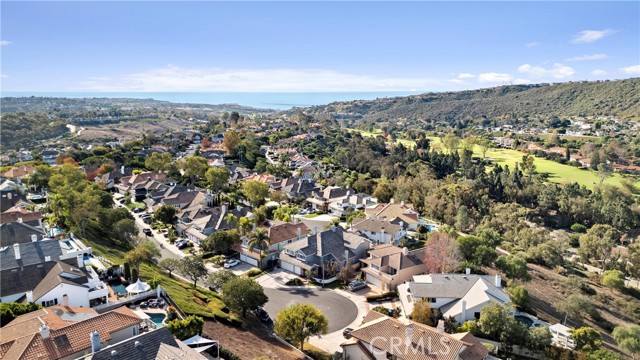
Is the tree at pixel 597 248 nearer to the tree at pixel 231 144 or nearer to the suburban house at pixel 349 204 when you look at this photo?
the suburban house at pixel 349 204

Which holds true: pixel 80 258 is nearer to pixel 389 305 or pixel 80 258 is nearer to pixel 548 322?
pixel 389 305

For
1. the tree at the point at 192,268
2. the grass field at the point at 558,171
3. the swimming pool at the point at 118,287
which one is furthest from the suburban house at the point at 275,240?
the grass field at the point at 558,171

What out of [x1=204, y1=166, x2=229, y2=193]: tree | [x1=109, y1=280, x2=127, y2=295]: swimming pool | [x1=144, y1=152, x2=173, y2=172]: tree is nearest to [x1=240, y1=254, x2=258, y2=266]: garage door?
[x1=109, y1=280, x2=127, y2=295]: swimming pool

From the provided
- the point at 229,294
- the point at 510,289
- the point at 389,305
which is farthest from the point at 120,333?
the point at 510,289

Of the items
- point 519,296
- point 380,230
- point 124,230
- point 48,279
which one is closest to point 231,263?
point 124,230

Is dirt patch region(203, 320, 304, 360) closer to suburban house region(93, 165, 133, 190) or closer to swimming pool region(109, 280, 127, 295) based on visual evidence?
swimming pool region(109, 280, 127, 295)

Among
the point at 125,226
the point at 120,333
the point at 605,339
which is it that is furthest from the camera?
the point at 125,226
